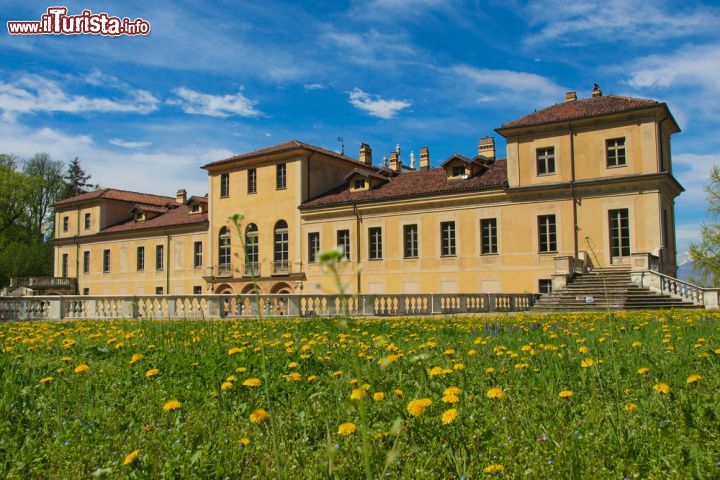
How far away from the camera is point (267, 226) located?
133 ft

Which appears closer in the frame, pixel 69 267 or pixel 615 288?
pixel 615 288

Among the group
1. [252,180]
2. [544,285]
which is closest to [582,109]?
[544,285]

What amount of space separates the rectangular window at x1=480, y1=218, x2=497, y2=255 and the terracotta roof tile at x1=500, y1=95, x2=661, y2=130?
4.99 meters

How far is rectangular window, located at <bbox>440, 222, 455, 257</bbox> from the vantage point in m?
33.9

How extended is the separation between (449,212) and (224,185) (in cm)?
1771

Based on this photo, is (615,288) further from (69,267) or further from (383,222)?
(69,267)

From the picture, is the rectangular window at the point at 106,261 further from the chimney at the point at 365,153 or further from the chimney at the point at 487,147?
the chimney at the point at 487,147

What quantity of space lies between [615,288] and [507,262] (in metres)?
6.55

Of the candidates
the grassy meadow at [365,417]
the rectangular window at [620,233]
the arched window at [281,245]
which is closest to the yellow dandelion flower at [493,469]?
the grassy meadow at [365,417]

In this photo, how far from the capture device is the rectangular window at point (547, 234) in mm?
30891

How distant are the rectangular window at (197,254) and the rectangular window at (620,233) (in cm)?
2846

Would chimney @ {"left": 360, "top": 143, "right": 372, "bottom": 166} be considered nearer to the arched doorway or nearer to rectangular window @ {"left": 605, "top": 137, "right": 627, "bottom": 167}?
the arched doorway

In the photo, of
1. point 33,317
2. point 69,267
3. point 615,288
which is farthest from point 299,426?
point 69,267

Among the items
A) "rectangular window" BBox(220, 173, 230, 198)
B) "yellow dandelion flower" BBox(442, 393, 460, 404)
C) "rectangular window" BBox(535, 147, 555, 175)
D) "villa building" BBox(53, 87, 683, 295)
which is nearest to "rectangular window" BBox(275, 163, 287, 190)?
"villa building" BBox(53, 87, 683, 295)
